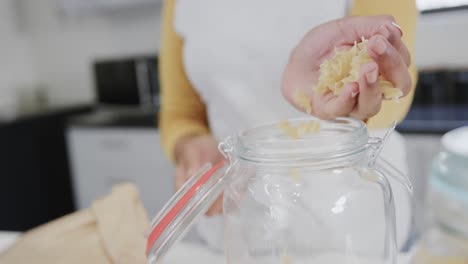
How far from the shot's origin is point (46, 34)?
2.19 meters

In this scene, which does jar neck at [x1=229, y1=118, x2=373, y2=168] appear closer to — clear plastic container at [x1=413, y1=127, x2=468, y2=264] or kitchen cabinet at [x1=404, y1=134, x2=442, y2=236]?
clear plastic container at [x1=413, y1=127, x2=468, y2=264]

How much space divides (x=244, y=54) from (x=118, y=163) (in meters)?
1.42

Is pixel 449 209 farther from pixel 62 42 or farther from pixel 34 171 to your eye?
pixel 62 42

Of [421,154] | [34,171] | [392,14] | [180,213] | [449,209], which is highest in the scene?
[392,14]

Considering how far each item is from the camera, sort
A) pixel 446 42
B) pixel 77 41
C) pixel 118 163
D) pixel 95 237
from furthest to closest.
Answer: pixel 77 41 → pixel 118 163 → pixel 446 42 → pixel 95 237

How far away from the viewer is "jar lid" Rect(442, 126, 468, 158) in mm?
615

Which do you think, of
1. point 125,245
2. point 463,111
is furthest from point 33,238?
point 463,111

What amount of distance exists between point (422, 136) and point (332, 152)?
1.02 metres

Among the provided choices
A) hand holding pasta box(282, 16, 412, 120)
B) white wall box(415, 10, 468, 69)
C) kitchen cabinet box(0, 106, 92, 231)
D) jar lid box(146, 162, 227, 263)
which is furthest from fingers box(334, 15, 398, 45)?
kitchen cabinet box(0, 106, 92, 231)

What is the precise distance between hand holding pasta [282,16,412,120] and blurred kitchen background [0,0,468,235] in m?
1.07

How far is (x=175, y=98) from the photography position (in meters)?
0.58

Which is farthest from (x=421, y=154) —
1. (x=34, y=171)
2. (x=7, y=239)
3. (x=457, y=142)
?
(x=34, y=171)

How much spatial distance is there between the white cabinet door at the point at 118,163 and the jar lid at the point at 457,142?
1.05m

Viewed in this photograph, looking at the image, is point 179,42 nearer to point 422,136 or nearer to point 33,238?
point 33,238
